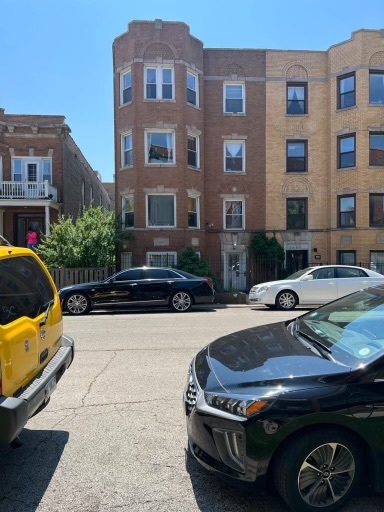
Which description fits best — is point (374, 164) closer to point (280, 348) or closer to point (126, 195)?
point (126, 195)

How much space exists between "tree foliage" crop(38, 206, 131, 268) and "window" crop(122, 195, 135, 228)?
2731 millimetres

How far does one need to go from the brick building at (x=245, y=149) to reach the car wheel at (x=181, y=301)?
5.85m

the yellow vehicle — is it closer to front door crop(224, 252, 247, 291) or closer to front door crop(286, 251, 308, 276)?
front door crop(224, 252, 247, 291)

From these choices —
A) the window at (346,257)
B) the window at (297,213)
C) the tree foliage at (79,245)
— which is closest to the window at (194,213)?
the tree foliage at (79,245)

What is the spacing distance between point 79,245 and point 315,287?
8.98m

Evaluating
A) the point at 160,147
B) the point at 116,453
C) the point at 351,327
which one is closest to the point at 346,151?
the point at 160,147

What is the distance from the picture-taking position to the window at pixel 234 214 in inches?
810

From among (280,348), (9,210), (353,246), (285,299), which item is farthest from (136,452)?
(9,210)

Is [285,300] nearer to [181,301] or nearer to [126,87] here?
[181,301]

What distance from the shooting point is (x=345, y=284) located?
42.8 ft

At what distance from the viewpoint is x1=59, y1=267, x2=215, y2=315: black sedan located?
1223cm

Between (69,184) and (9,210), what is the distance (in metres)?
3.88

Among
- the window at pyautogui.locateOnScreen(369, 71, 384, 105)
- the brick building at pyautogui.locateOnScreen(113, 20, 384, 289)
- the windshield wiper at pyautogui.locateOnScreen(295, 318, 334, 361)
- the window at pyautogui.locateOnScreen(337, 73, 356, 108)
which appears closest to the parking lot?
the windshield wiper at pyautogui.locateOnScreen(295, 318, 334, 361)

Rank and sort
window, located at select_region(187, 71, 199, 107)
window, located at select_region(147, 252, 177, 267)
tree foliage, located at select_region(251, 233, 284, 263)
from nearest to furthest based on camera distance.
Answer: window, located at select_region(147, 252, 177, 267) → window, located at select_region(187, 71, 199, 107) → tree foliage, located at select_region(251, 233, 284, 263)
